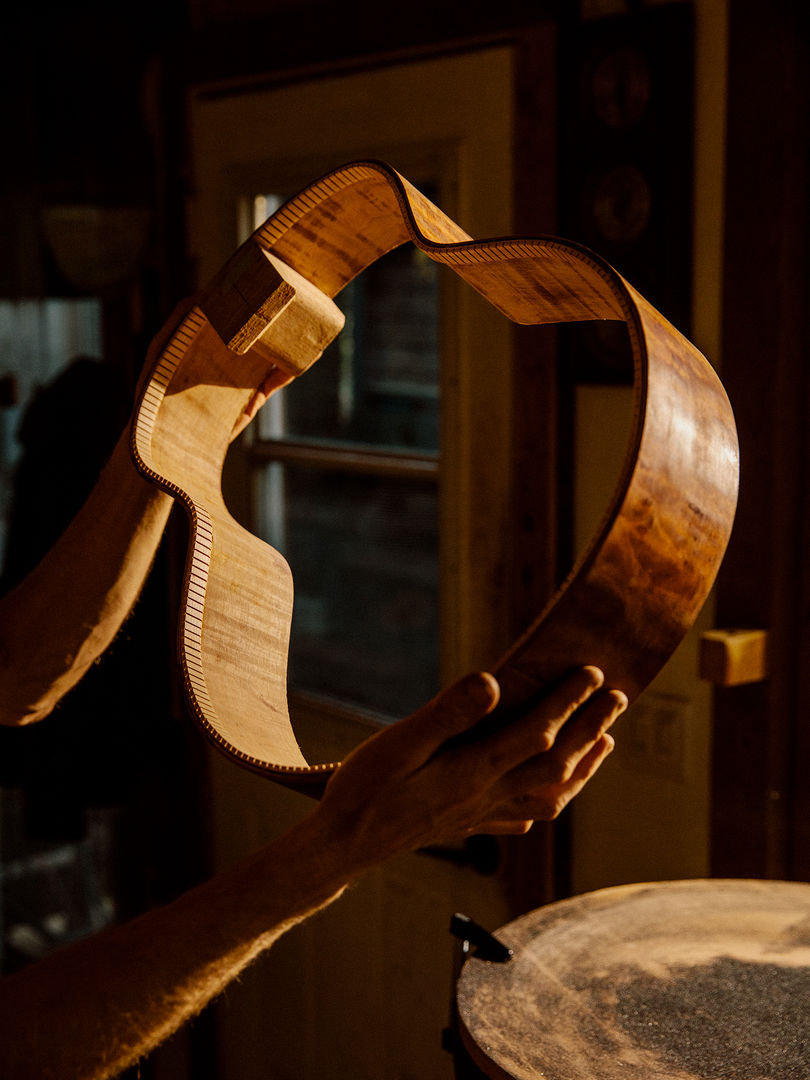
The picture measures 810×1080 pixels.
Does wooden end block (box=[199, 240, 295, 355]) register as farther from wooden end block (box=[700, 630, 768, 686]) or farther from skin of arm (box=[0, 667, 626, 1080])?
wooden end block (box=[700, 630, 768, 686])

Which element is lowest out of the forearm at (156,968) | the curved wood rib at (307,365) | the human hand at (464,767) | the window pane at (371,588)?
the window pane at (371,588)

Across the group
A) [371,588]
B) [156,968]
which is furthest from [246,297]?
[371,588]

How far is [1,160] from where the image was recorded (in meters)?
2.97

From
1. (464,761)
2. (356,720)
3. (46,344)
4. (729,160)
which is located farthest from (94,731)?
(464,761)

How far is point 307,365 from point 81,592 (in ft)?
1.00

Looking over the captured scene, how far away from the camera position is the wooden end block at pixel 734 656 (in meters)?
1.54

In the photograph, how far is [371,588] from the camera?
5.51 meters

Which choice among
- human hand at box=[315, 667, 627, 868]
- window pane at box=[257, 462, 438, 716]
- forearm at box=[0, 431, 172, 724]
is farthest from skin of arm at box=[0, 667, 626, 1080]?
window pane at box=[257, 462, 438, 716]

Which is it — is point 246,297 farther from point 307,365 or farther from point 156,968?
point 156,968

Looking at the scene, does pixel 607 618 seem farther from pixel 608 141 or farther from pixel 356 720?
pixel 356 720

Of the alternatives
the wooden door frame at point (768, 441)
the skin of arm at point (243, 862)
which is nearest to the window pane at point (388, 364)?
the wooden door frame at point (768, 441)

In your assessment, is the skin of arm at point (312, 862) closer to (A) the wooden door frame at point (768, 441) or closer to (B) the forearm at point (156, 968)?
(B) the forearm at point (156, 968)

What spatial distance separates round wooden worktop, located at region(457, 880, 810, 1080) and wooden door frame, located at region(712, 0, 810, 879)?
326mm

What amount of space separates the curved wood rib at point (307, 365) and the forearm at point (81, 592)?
0.08 metres
